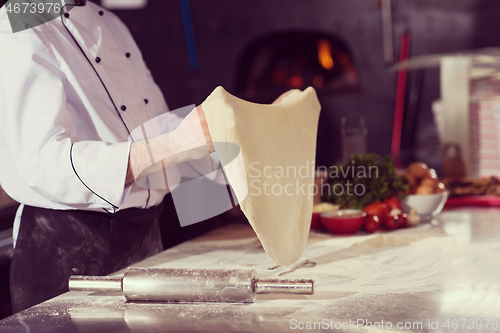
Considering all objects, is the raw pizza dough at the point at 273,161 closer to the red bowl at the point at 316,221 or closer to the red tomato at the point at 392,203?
the red bowl at the point at 316,221

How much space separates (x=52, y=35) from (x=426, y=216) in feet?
4.09

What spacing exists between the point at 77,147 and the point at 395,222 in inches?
36.9

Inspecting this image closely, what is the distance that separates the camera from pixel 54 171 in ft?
2.94

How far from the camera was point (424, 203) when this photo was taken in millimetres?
1485

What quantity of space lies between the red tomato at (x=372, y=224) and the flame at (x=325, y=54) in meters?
3.45

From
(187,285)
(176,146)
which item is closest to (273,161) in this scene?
(176,146)

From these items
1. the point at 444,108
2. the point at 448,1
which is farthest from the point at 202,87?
the point at 444,108

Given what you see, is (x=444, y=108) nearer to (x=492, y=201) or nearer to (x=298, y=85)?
(x=492, y=201)

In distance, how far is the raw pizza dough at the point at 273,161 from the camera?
35.4 inches

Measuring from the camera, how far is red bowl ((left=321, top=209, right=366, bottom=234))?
1.33m

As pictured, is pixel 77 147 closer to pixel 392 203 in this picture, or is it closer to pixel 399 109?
pixel 392 203

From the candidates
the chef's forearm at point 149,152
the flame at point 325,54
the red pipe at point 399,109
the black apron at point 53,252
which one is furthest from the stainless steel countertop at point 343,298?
the flame at point 325,54

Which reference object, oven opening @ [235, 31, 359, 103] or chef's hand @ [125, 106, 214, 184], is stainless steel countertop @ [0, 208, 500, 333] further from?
oven opening @ [235, 31, 359, 103]

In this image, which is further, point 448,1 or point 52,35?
point 448,1
